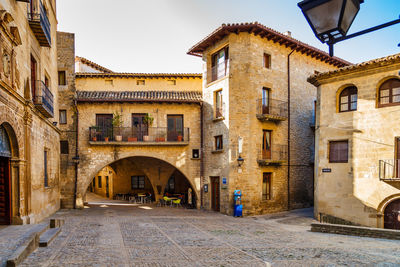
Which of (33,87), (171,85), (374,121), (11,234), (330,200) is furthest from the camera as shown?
(171,85)

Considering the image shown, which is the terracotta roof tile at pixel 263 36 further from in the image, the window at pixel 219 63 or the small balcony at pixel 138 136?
the small balcony at pixel 138 136

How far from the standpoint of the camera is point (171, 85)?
2311 cm

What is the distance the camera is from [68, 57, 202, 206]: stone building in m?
20.9

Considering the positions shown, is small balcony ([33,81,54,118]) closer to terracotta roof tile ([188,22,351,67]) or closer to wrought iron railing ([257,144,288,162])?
terracotta roof tile ([188,22,351,67])

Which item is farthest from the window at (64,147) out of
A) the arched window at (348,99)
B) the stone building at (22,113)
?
the arched window at (348,99)

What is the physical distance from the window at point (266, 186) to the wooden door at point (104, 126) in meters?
10.4

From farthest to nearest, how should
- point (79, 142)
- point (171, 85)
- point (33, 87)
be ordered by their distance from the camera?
1. point (171, 85)
2. point (79, 142)
3. point (33, 87)

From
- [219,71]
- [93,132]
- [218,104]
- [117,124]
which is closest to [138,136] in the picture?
[117,124]

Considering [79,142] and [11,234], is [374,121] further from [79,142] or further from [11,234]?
[79,142]

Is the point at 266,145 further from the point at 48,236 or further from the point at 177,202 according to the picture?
the point at 48,236

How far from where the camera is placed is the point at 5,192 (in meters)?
11.2

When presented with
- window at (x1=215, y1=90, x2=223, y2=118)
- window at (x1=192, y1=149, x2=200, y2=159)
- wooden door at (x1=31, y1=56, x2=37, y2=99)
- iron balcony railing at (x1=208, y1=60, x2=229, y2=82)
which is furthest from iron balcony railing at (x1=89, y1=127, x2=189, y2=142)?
wooden door at (x1=31, y1=56, x2=37, y2=99)

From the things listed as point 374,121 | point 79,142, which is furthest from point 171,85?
point 374,121

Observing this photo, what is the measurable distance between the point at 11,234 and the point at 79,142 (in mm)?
12113
